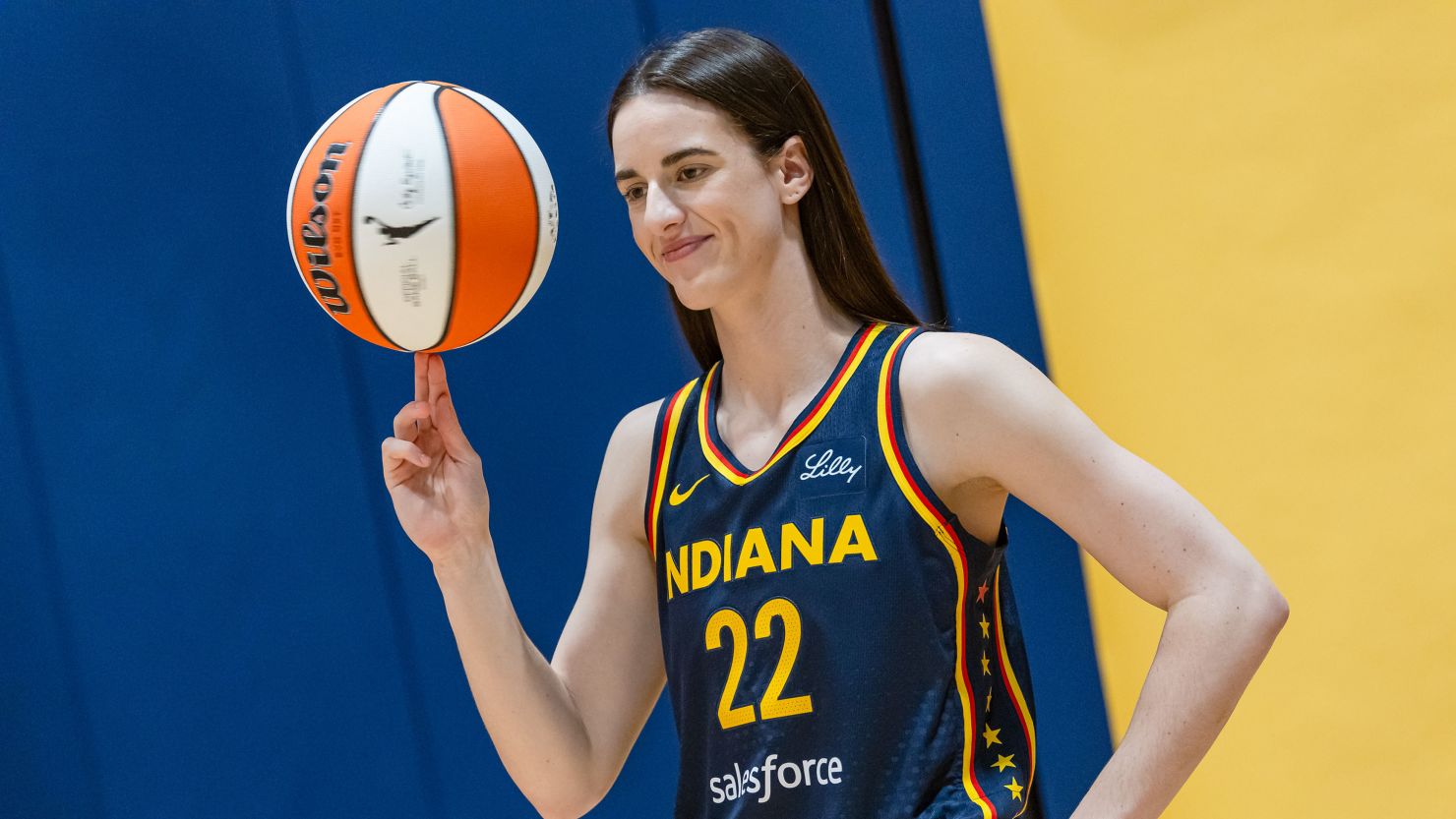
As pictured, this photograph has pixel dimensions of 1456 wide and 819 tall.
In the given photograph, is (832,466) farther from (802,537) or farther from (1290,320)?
(1290,320)

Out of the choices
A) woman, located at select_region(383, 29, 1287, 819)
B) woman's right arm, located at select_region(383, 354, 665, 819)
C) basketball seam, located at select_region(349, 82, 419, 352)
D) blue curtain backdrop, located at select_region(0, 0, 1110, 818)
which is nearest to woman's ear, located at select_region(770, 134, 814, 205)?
woman, located at select_region(383, 29, 1287, 819)

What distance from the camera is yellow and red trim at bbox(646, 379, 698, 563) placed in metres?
1.85

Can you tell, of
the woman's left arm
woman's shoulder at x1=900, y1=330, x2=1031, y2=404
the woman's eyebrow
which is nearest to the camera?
the woman's left arm

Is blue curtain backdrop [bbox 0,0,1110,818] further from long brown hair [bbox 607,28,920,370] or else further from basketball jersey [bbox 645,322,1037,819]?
basketball jersey [bbox 645,322,1037,819]

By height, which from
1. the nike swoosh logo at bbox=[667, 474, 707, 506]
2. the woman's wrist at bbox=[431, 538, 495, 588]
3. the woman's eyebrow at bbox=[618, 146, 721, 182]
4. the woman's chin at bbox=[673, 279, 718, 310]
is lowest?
the woman's wrist at bbox=[431, 538, 495, 588]

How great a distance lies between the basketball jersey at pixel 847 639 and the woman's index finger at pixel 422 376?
0.40 metres

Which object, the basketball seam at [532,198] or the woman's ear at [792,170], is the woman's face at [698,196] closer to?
the woman's ear at [792,170]

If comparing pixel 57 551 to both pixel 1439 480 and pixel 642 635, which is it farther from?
pixel 1439 480

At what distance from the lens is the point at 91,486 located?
2568 millimetres

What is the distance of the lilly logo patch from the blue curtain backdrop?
0.91 meters

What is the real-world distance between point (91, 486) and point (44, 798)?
562 mm

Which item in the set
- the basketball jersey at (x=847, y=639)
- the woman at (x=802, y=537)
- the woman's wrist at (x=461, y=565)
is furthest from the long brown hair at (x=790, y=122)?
the woman's wrist at (x=461, y=565)

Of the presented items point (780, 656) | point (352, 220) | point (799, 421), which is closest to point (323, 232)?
point (352, 220)

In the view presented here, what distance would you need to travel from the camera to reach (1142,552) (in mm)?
1561
